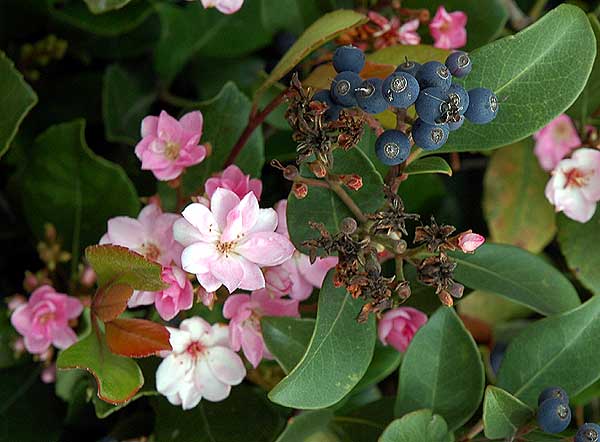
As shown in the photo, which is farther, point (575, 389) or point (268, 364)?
point (268, 364)

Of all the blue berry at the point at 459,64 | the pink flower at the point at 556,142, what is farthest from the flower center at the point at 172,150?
the pink flower at the point at 556,142

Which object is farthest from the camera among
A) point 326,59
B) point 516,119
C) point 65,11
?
point 65,11

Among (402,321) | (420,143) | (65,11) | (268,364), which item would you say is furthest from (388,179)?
(65,11)

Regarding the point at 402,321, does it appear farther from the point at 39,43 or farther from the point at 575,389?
the point at 39,43

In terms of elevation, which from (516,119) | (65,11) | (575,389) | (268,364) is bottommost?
(268,364)

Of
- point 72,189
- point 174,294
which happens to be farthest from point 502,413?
point 72,189

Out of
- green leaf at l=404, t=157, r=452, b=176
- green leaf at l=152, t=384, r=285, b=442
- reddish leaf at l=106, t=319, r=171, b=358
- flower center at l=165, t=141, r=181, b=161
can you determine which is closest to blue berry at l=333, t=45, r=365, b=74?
green leaf at l=404, t=157, r=452, b=176

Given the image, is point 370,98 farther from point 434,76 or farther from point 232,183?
point 232,183
